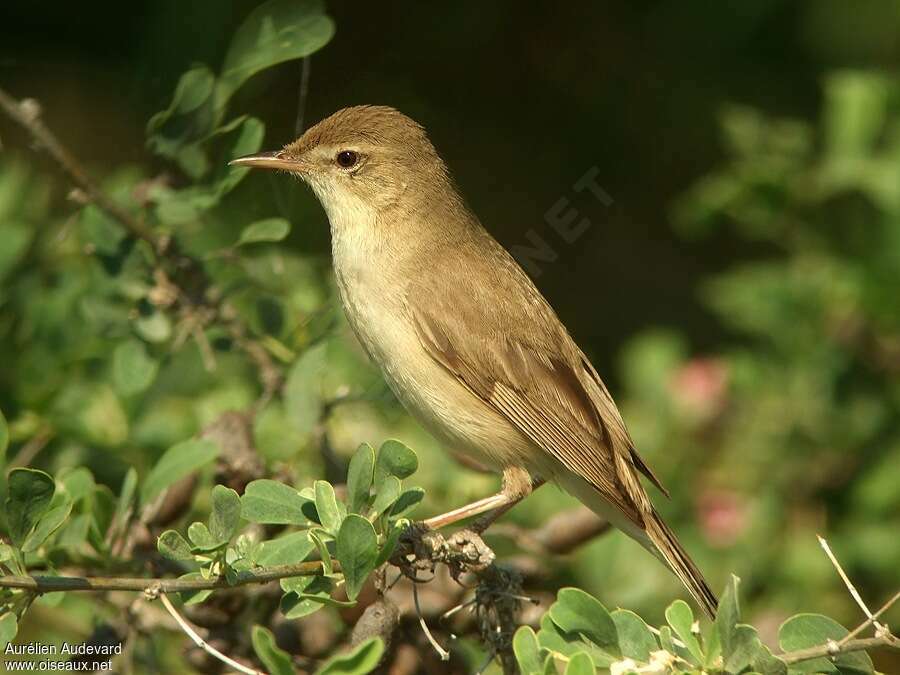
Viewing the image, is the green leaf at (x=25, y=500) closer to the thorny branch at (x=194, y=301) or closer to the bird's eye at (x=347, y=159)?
the thorny branch at (x=194, y=301)

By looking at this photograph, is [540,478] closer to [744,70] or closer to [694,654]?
[694,654]

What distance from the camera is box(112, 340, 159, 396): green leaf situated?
347cm

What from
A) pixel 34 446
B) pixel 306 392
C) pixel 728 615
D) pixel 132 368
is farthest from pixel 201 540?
pixel 34 446

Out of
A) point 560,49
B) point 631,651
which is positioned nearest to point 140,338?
point 631,651

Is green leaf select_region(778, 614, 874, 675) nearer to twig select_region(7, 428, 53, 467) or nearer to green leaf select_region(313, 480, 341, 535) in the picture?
green leaf select_region(313, 480, 341, 535)

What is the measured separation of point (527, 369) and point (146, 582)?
1.73 metres

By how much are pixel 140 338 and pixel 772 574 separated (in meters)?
2.26

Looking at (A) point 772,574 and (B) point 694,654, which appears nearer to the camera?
(B) point 694,654

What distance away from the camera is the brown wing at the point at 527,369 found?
3568 millimetres

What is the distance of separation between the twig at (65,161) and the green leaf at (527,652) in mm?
1732

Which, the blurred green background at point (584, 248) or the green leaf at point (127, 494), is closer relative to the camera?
the green leaf at point (127, 494)

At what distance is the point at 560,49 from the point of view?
20.8 ft

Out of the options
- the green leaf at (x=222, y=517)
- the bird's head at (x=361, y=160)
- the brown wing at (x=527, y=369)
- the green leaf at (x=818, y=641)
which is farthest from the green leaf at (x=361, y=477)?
the bird's head at (x=361, y=160)

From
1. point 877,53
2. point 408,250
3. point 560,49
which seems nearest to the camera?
point 408,250
